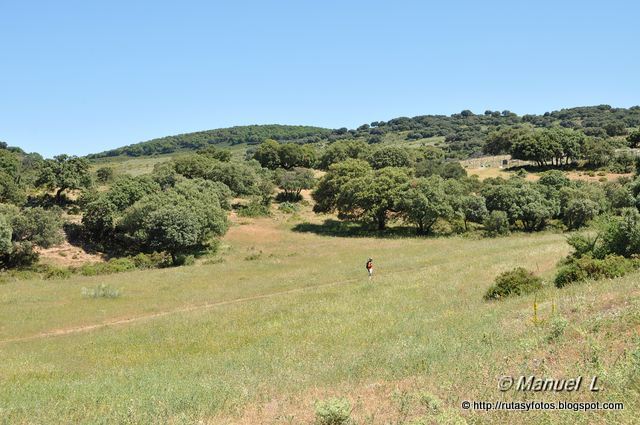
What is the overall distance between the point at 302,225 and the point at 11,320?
48877 mm

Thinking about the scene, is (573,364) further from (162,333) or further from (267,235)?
(267,235)

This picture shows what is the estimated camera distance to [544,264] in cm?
3256

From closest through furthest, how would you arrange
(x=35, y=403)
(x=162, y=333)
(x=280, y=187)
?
(x=35, y=403) → (x=162, y=333) → (x=280, y=187)

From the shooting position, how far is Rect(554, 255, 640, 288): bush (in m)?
23.1

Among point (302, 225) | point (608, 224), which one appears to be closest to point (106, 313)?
point (608, 224)

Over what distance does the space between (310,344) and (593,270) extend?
14545mm

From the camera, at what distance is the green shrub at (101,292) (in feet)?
125

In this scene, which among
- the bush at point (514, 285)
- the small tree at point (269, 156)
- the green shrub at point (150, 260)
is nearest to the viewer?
the bush at point (514, 285)

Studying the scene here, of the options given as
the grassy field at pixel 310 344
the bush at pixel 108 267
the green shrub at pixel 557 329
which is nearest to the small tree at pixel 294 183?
the bush at pixel 108 267

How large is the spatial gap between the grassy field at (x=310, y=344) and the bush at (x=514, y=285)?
1.20 meters

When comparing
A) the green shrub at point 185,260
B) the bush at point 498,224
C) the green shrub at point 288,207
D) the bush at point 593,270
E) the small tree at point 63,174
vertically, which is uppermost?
the small tree at point 63,174

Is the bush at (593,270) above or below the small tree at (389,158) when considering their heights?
below

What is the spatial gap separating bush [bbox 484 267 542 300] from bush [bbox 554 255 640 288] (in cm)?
113

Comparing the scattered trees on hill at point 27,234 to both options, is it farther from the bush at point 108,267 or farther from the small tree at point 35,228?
the bush at point 108,267
